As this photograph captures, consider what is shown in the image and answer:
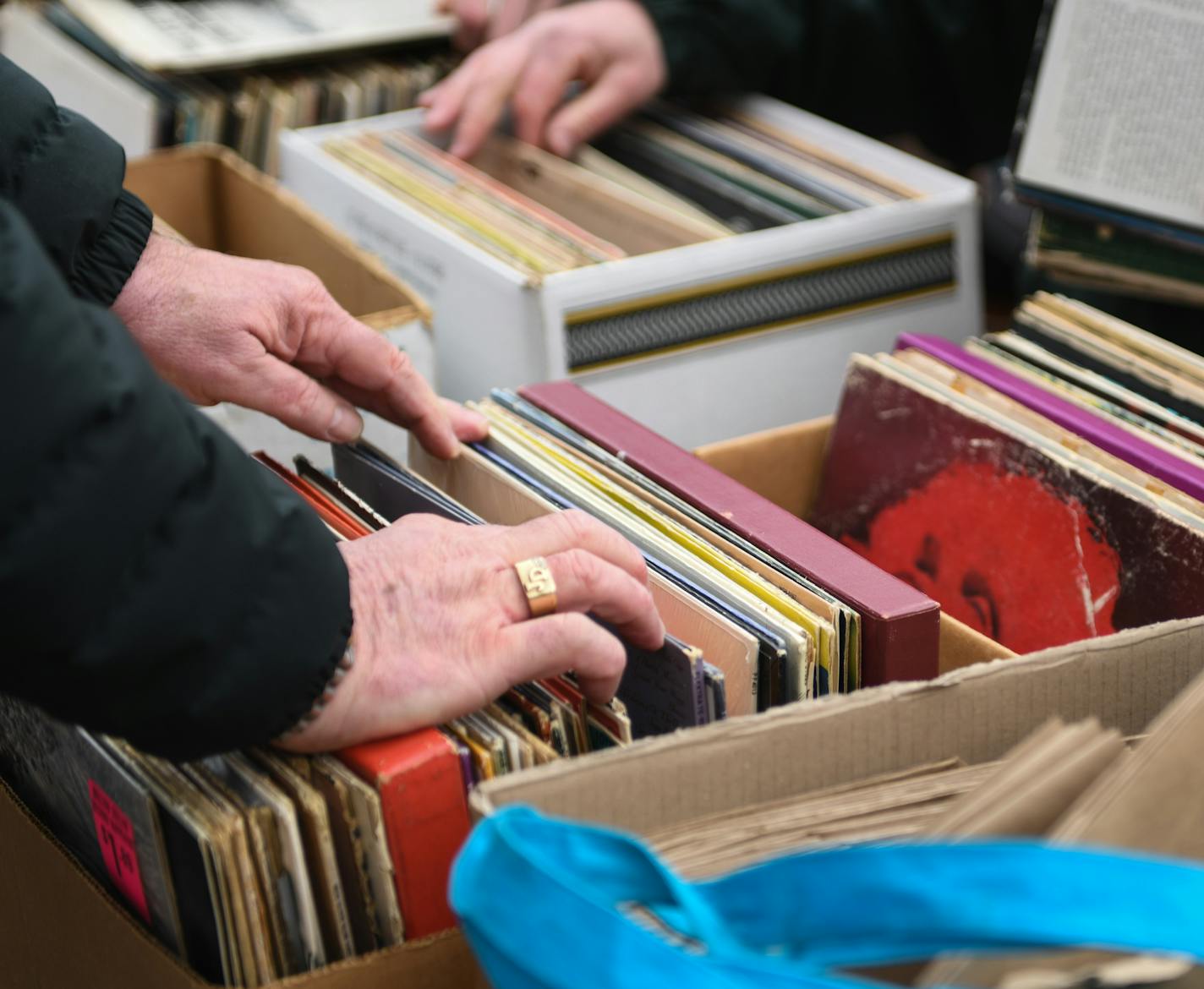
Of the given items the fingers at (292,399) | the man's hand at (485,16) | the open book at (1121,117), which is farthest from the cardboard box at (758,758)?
the man's hand at (485,16)

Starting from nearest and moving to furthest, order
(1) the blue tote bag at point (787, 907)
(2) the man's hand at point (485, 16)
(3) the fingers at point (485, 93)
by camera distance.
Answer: (1) the blue tote bag at point (787, 907)
(3) the fingers at point (485, 93)
(2) the man's hand at point (485, 16)

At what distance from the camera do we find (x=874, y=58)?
1961 millimetres

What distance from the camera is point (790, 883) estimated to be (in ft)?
1.96

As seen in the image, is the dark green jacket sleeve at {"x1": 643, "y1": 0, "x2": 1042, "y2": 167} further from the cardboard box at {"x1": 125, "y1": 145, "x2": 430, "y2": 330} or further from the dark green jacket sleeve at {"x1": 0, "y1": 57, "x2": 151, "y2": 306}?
the dark green jacket sleeve at {"x1": 0, "y1": 57, "x2": 151, "y2": 306}

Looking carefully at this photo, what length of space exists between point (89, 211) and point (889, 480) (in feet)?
2.38

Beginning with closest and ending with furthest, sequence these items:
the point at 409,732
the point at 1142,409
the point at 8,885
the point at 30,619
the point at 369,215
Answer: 1. the point at 30,619
2. the point at 409,732
3. the point at 8,885
4. the point at 1142,409
5. the point at 369,215

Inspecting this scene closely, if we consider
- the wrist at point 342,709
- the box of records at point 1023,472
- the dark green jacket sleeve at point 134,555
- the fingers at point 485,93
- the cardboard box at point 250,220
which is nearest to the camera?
the dark green jacket sleeve at point 134,555

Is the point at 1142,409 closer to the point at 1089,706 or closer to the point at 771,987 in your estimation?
the point at 1089,706

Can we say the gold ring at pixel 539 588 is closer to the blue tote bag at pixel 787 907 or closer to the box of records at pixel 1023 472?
the blue tote bag at pixel 787 907

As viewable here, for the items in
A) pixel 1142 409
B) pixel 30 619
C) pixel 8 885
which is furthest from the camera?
pixel 1142 409

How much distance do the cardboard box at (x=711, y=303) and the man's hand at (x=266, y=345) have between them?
0.92ft

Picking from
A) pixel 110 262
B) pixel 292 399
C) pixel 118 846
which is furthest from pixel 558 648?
pixel 110 262

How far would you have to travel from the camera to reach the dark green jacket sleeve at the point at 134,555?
66cm

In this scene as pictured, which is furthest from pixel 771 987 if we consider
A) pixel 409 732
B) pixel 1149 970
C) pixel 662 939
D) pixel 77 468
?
pixel 77 468
